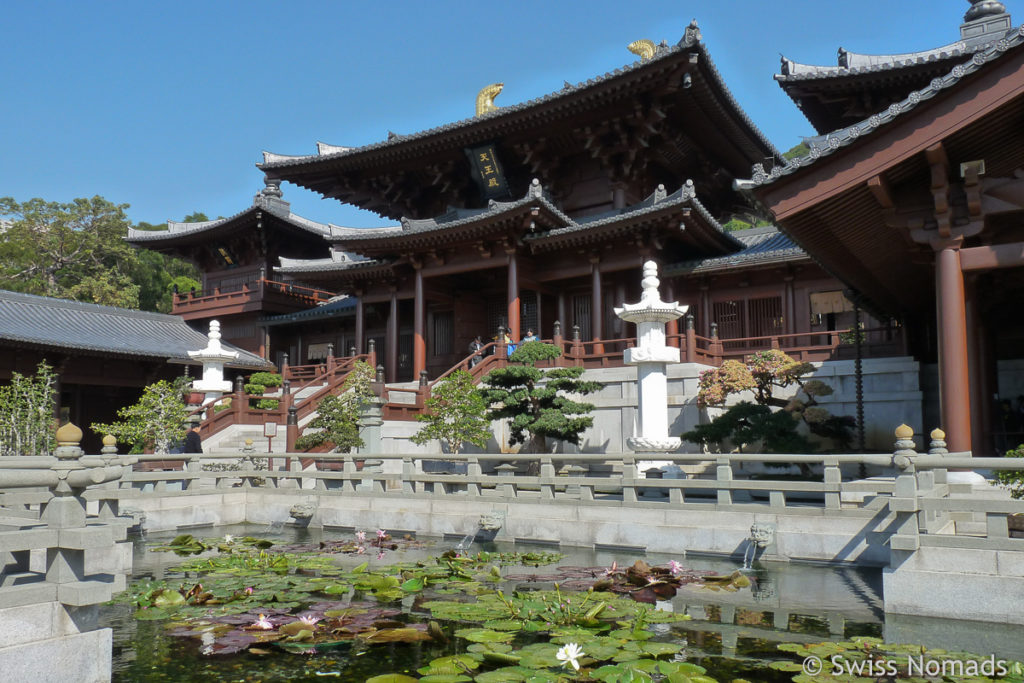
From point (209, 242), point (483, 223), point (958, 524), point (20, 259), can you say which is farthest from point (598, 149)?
point (20, 259)

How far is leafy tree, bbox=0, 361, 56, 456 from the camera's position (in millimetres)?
17594

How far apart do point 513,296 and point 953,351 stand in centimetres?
1376

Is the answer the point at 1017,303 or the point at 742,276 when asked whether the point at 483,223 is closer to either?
the point at 742,276

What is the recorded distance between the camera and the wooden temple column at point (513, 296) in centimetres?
2200

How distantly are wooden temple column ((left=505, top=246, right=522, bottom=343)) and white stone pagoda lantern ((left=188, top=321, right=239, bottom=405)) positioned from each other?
870cm

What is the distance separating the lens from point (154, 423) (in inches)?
742

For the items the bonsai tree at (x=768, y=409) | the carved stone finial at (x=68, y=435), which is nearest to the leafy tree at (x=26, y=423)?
the carved stone finial at (x=68, y=435)

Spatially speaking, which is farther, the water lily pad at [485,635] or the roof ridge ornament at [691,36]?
the roof ridge ornament at [691,36]

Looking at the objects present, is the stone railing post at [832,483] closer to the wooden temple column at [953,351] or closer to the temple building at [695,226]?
the wooden temple column at [953,351]

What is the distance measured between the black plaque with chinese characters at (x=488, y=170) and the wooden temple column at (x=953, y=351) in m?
17.0

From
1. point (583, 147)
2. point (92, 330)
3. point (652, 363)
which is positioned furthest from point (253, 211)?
point (652, 363)

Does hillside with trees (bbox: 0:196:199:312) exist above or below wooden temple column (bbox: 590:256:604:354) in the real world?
above

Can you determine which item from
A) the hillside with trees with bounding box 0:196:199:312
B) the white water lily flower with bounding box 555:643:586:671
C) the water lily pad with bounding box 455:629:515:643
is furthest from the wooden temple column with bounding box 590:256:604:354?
the hillside with trees with bounding box 0:196:199:312

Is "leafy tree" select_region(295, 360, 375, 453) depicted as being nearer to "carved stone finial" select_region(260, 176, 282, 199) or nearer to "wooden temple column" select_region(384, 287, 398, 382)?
"wooden temple column" select_region(384, 287, 398, 382)
